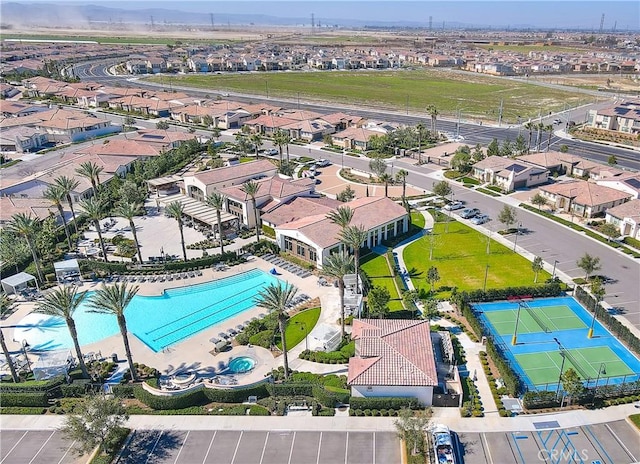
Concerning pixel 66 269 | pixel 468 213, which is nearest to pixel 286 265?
pixel 66 269

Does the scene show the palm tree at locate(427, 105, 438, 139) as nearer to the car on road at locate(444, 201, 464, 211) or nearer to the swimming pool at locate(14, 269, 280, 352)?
the car on road at locate(444, 201, 464, 211)

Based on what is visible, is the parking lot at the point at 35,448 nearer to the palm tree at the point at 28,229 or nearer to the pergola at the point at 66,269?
the palm tree at the point at 28,229

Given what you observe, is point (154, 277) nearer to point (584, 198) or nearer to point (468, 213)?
point (468, 213)

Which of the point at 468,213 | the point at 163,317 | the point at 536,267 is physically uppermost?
the point at 536,267

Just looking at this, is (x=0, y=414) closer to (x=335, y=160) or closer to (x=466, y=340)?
(x=466, y=340)

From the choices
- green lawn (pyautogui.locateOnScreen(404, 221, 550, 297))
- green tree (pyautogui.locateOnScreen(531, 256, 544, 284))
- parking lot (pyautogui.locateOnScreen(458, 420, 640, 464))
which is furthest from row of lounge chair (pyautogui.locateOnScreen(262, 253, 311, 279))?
parking lot (pyautogui.locateOnScreen(458, 420, 640, 464))
